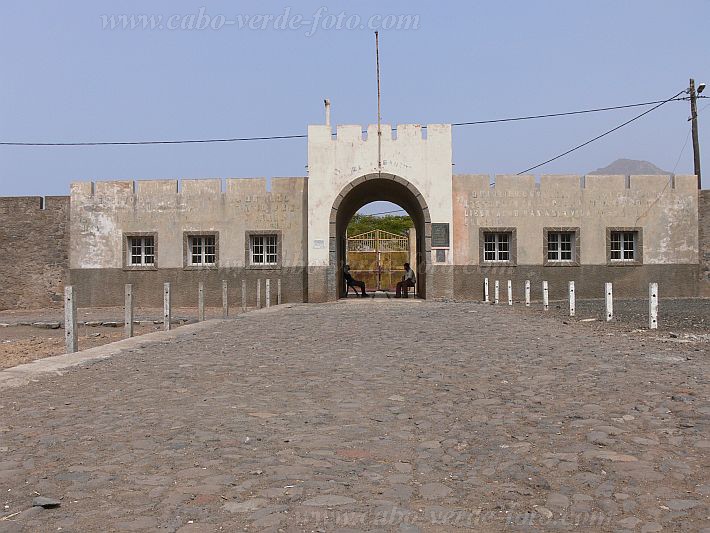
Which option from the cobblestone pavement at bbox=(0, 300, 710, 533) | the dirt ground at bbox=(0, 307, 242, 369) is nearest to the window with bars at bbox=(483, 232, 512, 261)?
the dirt ground at bbox=(0, 307, 242, 369)

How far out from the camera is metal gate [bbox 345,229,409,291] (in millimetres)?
35188

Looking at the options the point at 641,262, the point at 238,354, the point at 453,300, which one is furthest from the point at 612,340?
the point at 641,262

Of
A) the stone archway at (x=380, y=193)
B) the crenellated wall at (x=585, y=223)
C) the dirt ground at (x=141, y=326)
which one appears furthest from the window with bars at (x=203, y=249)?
the crenellated wall at (x=585, y=223)

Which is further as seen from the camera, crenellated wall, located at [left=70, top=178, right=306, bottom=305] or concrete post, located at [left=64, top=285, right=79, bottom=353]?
crenellated wall, located at [left=70, top=178, right=306, bottom=305]

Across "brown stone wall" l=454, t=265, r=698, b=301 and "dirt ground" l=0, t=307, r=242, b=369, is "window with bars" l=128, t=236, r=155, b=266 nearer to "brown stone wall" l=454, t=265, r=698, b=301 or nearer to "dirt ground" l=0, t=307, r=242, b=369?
"dirt ground" l=0, t=307, r=242, b=369

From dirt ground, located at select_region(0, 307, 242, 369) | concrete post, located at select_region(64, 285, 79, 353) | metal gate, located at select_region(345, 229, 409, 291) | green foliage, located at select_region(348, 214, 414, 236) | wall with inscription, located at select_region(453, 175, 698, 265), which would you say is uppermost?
green foliage, located at select_region(348, 214, 414, 236)

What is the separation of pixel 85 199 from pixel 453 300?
45.4ft

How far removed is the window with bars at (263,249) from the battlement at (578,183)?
7.00 meters

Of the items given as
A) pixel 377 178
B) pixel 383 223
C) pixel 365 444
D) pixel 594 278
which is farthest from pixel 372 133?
pixel 383 223

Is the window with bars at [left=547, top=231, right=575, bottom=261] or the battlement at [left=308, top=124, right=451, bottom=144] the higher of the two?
the battlement at [left=308, top=124, right=451, bottom=144]

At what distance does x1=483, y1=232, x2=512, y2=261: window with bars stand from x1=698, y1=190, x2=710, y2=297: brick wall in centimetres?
696

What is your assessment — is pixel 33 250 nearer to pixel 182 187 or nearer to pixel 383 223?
pixel 182 187

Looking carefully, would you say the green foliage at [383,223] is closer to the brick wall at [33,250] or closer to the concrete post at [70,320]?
the brick wall at [33,250]

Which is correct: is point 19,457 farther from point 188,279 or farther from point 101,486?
point 188,279
